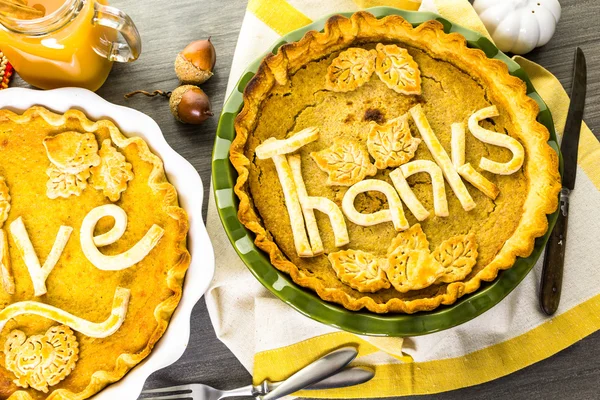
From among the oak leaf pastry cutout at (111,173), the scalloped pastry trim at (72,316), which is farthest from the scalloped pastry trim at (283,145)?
the scalloped pastry trim at (72,316)

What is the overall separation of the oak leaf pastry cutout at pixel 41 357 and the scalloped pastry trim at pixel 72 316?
5 cm

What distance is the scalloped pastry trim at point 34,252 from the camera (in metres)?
1.74

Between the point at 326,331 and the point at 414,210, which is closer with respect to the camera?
the point at 414,210

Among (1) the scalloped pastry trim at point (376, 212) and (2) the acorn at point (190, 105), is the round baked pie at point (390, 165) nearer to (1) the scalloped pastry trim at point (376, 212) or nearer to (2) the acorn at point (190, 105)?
(1) the scalloped pastry trim at point (376, 212)

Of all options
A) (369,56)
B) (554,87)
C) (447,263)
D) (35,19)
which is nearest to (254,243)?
(447,263)

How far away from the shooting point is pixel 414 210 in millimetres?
1806

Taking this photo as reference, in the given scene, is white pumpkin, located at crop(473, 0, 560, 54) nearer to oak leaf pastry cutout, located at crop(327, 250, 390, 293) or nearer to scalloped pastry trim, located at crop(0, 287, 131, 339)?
oak leaf pastry cutout, located at crop(327, 250, 390, 293)

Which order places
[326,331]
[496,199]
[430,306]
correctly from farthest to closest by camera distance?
1. [326,331]
2. [496,199]
3. [430,306]

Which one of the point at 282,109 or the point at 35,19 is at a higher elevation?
the point at 35,19

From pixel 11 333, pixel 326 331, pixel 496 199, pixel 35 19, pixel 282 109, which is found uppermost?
pixel 35 19

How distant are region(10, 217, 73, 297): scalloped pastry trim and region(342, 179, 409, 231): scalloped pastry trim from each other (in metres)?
0.91

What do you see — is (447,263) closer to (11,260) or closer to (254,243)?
(254,243)

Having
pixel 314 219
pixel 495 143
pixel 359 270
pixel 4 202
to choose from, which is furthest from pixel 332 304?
pixel 4 202

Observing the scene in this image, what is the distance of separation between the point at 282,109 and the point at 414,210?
58 cm
